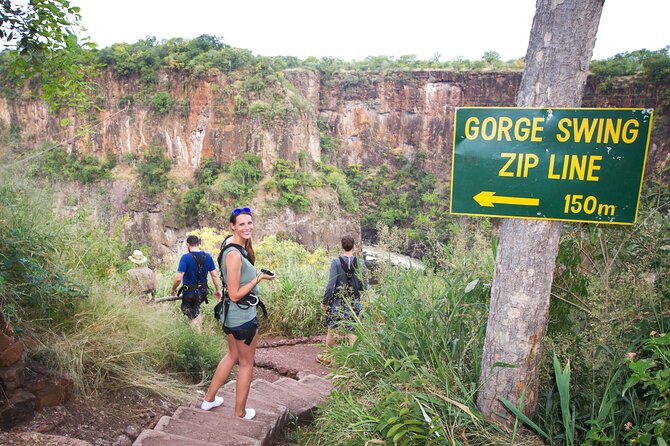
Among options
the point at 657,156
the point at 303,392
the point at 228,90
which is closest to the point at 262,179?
the point at 228,90

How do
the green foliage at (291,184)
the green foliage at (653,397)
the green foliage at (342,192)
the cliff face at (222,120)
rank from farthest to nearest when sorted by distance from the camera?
the green foliage at (342,192), the cliff face at (222,120), the green foliage at (291,184), the green foliage at (653,397)

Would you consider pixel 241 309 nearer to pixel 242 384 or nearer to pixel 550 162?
pixel 242 384

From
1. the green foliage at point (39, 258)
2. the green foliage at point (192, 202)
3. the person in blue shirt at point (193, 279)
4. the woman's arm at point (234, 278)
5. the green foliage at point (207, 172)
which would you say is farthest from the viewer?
the green foliage at point (207, 172)

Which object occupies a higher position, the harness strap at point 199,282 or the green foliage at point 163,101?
the green foliage at point 163,101

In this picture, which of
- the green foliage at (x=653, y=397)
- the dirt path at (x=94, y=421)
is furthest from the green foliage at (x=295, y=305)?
the green foliage at (x=653, y=397)

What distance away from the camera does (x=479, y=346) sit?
2.28 m

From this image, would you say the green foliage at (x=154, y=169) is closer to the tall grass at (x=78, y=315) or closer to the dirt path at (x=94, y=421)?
the tall grass at (x=78, y=315)

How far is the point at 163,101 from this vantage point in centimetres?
3994

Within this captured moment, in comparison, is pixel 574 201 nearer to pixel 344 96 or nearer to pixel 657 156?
pixel 657 156

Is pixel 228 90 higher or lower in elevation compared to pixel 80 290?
higher

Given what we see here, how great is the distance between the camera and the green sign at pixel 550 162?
1.74 m

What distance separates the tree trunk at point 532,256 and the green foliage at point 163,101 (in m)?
41.7

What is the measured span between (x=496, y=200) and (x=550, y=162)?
0.24 meters

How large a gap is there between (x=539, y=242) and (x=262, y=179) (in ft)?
120
